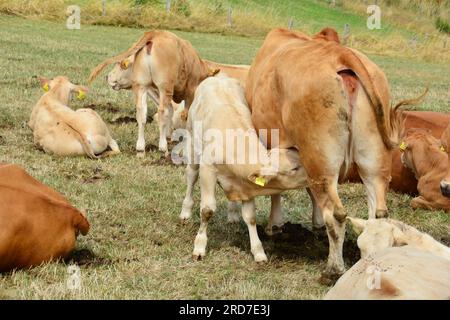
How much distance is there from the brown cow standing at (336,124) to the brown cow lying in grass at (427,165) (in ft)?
8.46

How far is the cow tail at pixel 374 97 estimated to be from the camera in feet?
17.7

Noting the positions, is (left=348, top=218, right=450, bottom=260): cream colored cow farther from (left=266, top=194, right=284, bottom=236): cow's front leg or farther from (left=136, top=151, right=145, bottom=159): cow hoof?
(left=136, top=151, right=145, bottom=159): cow hoof

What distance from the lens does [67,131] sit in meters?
9.45

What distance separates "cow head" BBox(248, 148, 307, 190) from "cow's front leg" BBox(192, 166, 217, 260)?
2.01 ft

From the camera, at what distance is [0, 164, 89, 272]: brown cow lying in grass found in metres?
5.16

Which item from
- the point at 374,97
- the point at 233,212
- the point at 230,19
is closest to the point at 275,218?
the point at 233,212

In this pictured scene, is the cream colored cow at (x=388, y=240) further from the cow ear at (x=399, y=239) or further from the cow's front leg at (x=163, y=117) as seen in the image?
the cow's front leg at (x=163, y=117)

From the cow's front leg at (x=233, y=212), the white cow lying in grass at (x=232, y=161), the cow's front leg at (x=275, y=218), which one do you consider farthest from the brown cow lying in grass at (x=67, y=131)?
the cow's front leg at (x=275, y=218)

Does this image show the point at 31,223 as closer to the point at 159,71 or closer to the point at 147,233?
the point at 147,233

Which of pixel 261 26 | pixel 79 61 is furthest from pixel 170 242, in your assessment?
pixel 261 26

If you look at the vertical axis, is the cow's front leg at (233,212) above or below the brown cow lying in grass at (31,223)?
below

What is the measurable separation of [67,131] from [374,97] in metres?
5.06

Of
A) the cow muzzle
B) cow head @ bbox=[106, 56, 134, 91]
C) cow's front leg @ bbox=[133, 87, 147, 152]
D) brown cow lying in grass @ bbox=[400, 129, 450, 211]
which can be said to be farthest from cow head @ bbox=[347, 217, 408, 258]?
cow head @ bbox=[106, 56, 134, 91]

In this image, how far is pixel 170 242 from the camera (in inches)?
259
